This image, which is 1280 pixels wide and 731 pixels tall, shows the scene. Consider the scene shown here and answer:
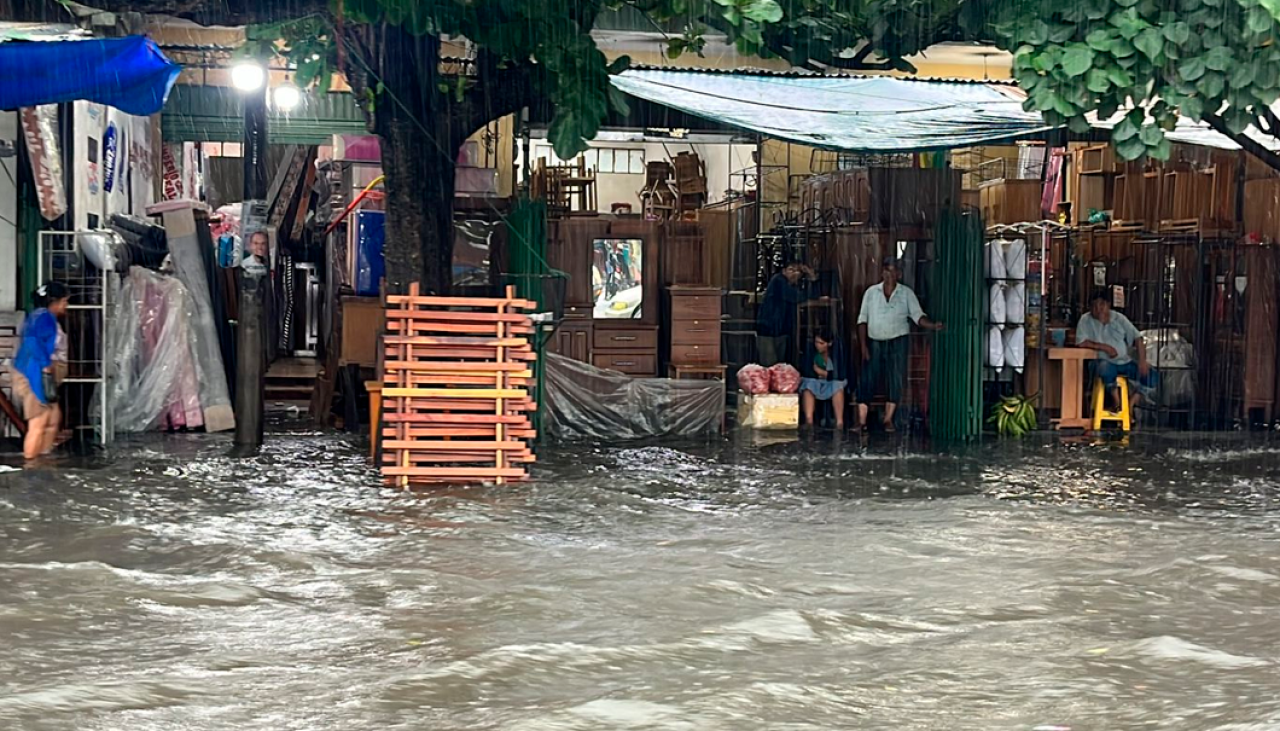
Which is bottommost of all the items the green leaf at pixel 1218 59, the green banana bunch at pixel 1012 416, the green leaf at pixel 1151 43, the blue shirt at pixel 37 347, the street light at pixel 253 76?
the green banana bunch at pixel 1012 416

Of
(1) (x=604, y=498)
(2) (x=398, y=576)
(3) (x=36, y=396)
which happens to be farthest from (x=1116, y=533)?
(3) (x=36, y=396)

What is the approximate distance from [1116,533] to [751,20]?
13.3 feet

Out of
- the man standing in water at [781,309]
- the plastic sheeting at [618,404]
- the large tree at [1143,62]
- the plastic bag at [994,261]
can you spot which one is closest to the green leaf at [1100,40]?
the large tree at [1143,62]

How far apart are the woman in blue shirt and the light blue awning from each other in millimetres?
5204

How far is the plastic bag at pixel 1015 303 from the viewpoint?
15.1 metres

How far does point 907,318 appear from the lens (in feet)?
50.2

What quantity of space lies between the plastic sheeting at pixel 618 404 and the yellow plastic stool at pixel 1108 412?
4178 millimetres

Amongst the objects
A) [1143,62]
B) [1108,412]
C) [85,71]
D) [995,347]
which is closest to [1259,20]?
[1143,62]

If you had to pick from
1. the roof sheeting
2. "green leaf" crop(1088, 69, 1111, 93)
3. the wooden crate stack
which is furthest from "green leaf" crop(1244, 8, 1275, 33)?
the wooden crate stack

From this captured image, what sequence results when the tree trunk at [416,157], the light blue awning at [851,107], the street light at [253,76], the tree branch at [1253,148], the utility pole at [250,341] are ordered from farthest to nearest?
the street light at [253,76]
the utility pole at [250,341]
the light blue awning at [851,107]
the tree trunk at [416,157]
the tree branch at [1253,148]

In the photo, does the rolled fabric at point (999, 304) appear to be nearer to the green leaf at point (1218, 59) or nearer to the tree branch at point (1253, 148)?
the tree branch at point (1253, 148)

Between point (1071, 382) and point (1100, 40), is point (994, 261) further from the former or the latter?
point (1100, 40)

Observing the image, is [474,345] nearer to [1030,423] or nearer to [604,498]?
[604,498]

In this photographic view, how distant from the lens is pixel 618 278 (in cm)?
1584
